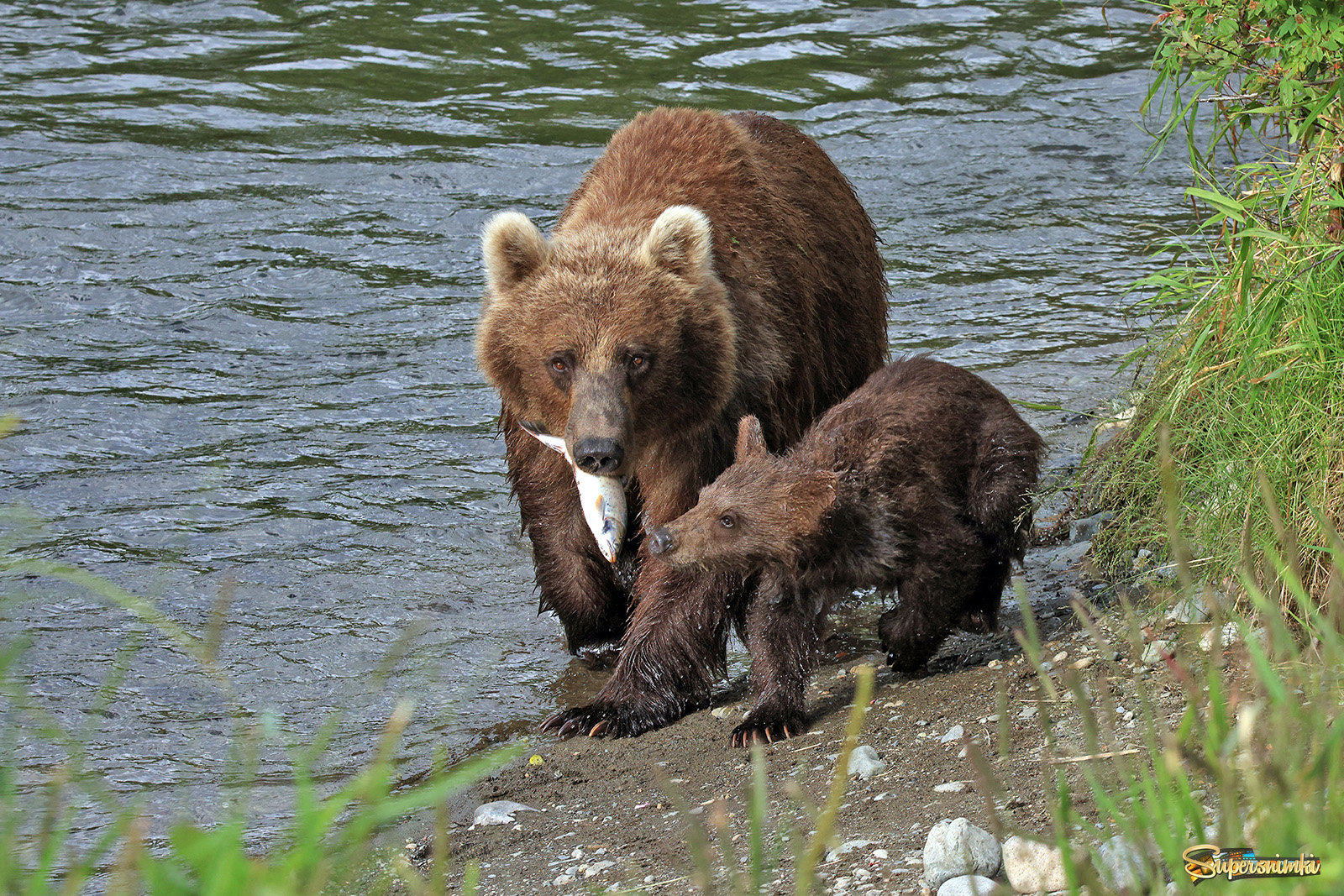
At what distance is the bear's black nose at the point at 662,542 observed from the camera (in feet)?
16.9

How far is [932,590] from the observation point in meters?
5.25

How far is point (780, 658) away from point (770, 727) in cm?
24

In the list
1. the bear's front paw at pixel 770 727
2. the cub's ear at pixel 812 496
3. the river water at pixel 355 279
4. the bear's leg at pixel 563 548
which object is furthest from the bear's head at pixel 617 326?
the river water at pixel 355 279

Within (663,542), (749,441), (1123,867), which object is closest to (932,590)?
(749,441)

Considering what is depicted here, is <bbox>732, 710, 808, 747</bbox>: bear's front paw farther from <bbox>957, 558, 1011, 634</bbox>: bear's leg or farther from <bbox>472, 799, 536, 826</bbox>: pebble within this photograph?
<bbox>957, 558, 1011, 634</bbox>: bear's leg

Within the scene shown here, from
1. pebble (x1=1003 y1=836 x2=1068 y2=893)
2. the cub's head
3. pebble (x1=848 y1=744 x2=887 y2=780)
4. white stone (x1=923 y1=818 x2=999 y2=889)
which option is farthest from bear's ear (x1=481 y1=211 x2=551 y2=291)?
pebble (x1=1003 y1=836 x2=1068 y2=893)

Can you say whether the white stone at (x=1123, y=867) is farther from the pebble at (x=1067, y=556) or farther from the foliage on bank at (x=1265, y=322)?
the pebble at (x=1067, y=556)

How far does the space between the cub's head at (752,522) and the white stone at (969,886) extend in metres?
1.88

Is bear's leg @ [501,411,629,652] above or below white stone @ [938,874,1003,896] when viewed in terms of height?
below

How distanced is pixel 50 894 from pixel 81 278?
857 cm

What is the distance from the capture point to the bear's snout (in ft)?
16.9

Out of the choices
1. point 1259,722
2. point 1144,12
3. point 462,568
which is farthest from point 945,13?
point 1259,722

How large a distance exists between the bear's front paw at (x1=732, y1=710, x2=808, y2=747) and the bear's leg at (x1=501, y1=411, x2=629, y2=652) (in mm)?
1245

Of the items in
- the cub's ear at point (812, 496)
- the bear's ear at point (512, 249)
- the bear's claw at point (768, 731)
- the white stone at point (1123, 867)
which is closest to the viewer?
the white stone at point (1123, 867)
